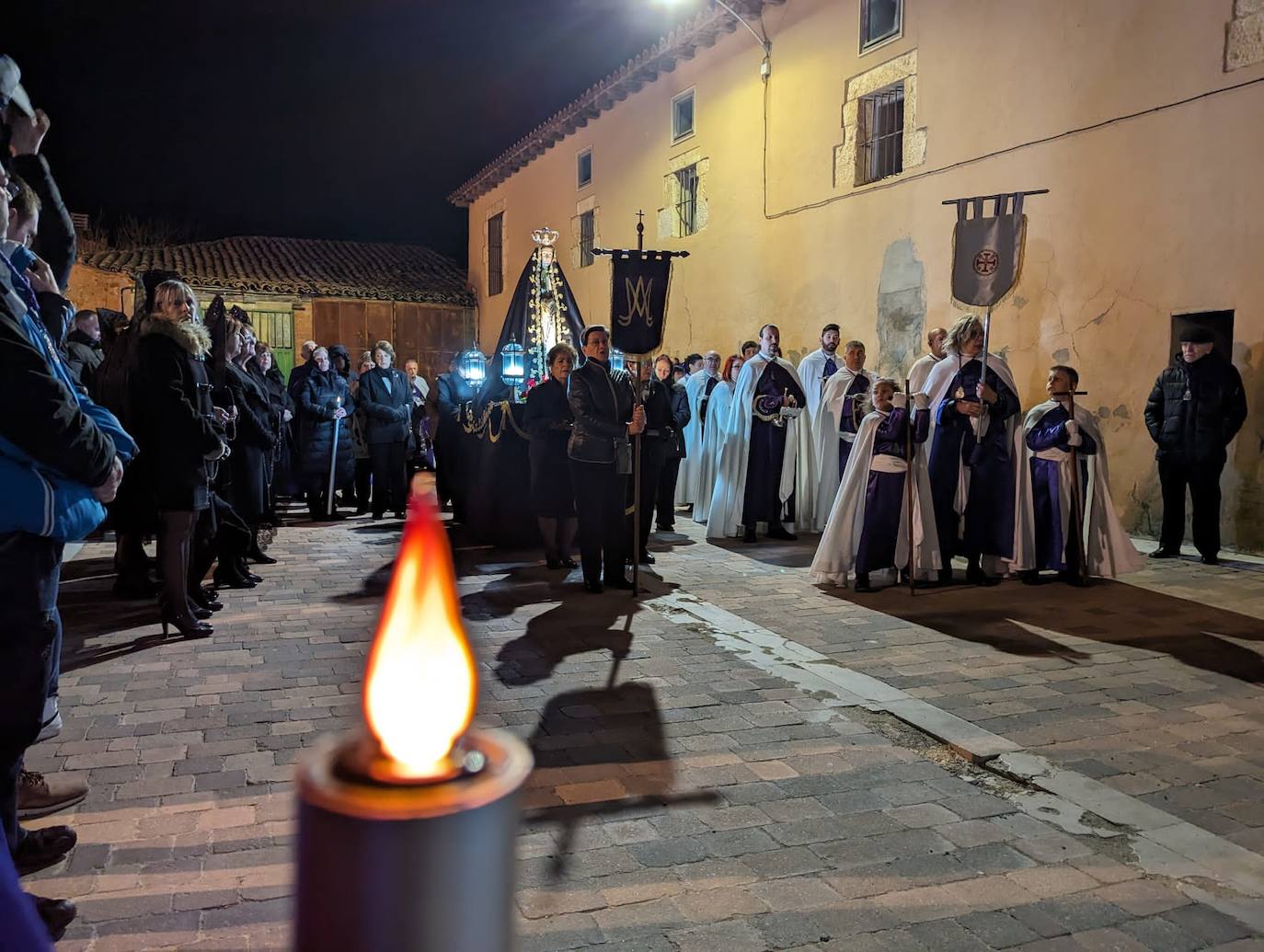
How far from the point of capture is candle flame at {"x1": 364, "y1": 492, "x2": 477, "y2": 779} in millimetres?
809

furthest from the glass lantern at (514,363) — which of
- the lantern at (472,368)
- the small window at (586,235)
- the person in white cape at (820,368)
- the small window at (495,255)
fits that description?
the small window at (495,255)

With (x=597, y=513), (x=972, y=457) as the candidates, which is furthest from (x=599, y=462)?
(x=972, y=457)

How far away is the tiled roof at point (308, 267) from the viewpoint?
25672mm

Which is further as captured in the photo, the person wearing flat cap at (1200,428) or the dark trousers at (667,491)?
the dark trousers at (667,491)

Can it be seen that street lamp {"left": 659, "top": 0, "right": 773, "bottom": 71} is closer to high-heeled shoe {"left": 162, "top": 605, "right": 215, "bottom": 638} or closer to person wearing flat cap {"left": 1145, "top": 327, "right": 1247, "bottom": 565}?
person wearing flat cap {"left": 1145, "top": 327, "right": 1247, "bottom": 565}

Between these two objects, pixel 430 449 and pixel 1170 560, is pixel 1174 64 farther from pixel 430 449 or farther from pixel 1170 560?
pixel 430 449

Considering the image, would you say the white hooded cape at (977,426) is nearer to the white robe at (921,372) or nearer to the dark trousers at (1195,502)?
the white robe at (921,372)

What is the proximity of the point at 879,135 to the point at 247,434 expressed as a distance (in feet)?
34.5

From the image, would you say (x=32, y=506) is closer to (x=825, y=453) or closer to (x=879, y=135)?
(x=825, y=453)

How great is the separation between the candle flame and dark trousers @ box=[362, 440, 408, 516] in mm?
11146

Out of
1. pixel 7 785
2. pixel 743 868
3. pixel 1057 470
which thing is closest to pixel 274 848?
pixel 7 785

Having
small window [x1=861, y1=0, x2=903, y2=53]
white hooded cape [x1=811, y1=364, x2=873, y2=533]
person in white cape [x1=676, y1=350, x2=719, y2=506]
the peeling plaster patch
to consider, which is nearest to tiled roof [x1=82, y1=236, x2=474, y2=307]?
person in white cape [x1=676, y1=350, x2=719, y2=506]

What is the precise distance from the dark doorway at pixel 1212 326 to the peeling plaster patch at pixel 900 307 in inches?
140

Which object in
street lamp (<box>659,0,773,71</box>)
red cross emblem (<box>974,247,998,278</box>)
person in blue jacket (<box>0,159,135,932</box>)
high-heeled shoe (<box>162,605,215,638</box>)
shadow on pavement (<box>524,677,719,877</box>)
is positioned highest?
street lamp (<box>659,0,773,71</box>)
